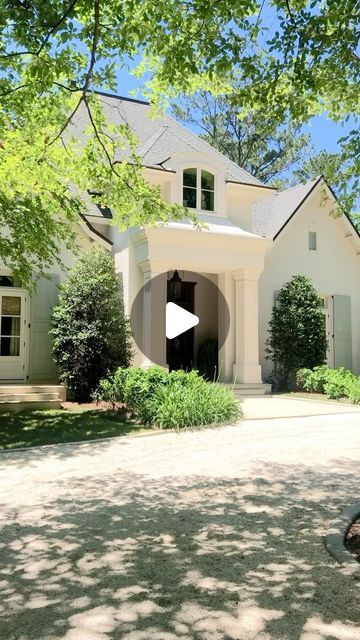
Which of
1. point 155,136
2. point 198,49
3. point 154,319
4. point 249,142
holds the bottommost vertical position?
point 154,319

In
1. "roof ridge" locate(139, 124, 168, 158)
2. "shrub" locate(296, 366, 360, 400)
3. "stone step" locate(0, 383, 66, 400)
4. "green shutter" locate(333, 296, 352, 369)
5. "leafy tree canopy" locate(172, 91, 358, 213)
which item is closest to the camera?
"stone step" locate(0, 383, 66, 400)

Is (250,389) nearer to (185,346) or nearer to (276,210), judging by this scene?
(185,346)

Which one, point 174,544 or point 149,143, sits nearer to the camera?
point 174,544

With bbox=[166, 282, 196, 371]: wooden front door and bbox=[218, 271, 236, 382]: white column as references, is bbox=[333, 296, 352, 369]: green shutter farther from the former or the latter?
bbox=[166, 282, 196, 371]: wooden front door

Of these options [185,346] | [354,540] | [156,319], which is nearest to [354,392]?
[156,319]

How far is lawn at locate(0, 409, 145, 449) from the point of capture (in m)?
8.25

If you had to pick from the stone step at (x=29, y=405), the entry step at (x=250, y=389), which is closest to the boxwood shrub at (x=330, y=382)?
the entry step at (x=250, y=389)

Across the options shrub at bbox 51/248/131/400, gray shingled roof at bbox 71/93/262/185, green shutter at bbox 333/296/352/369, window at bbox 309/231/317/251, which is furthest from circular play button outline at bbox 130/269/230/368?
green shutter at bbox 333/296/352/369

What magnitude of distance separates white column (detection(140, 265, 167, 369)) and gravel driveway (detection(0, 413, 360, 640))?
5993 mm

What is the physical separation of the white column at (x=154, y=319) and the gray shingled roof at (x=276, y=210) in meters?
5.15

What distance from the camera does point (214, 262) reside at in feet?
47.8

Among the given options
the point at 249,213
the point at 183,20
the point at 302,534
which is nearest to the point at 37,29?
the point at 183,20

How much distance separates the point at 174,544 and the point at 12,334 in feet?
35.2

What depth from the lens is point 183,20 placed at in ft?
17.8
